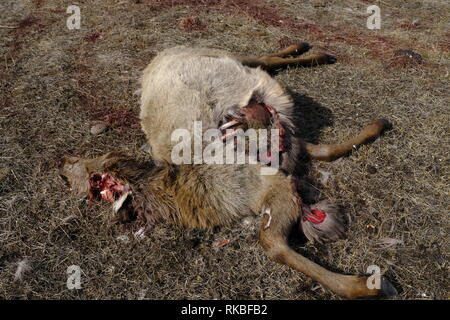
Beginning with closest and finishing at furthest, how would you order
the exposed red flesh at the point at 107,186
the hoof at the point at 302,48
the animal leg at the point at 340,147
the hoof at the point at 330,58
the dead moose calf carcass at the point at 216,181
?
the dead moose calf carcass at the point at 216,181
the exposed red flesh at the point at 107,186
the animal leg at the point at 340,147
the hoof at the point at 330,58
the hoof at the point at 302,48

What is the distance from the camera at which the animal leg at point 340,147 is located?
13.0ft

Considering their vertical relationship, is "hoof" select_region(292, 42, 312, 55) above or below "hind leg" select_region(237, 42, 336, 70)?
above

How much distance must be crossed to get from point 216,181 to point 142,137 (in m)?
1.53

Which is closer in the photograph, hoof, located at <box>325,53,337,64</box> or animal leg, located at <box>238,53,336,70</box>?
animal leg, located at <box>238,53,336,70</box>

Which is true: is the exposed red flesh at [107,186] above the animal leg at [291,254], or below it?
above

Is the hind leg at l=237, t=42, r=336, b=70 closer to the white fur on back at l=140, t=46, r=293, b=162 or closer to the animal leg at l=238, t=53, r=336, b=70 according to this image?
the animal leg at l=238, t=53, r=336, b=70

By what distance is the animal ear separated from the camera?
357 centimetres

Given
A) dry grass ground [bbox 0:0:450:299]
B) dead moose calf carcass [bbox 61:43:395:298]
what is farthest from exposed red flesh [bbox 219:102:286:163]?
dry grass ground [bbox 0:0:450:299]

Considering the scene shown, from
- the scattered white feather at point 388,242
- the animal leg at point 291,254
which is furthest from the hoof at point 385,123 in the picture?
the animal leg at point 291,254

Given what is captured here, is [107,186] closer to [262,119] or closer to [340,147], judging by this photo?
[262,119]

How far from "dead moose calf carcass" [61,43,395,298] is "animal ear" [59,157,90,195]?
1 cm

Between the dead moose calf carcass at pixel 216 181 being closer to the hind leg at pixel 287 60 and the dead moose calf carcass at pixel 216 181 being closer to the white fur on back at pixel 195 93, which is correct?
the white fur on back at pixel 195 93
